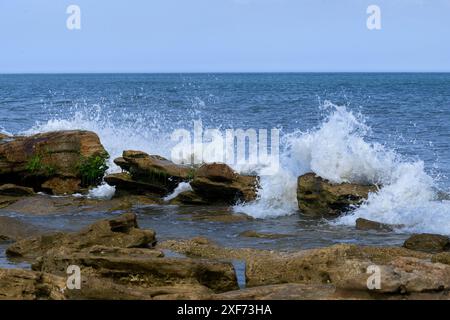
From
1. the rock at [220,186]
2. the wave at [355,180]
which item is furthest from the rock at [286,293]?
the rock at [220,186]

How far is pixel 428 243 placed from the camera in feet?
33.5

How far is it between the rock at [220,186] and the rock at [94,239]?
14.1ft

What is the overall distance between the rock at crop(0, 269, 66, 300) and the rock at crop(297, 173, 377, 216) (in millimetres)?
7125

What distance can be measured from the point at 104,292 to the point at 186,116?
28.7 meters

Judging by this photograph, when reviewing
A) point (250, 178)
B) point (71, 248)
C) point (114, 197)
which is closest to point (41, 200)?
point (114, 197)

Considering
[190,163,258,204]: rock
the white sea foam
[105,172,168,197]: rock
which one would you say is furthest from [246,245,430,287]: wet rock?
the white sea foam

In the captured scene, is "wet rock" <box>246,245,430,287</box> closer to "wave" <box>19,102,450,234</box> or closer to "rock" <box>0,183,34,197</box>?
"wave" <box>19,102,450,234</box>

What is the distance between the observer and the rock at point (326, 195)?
43.6 ft

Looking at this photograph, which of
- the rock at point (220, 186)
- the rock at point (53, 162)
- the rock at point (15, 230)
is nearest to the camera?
the rock at point (15, 230)

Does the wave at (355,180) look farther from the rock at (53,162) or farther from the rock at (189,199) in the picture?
the rock at (53,162)

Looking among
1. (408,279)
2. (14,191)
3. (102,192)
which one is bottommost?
(102,192)

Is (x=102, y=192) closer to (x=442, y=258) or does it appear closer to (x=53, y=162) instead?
(x=53, y=162)

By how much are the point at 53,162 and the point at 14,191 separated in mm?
1194

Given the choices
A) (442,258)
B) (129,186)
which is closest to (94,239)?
(442,258)
